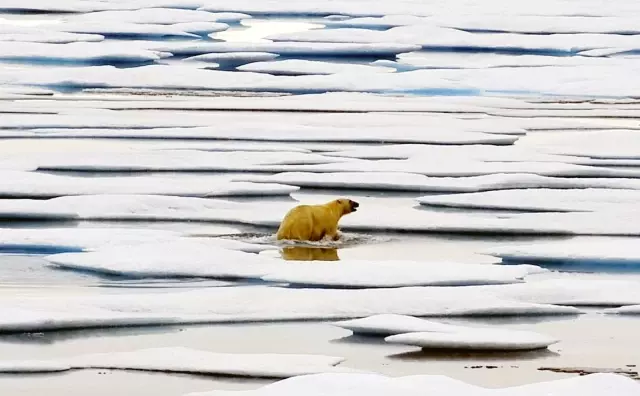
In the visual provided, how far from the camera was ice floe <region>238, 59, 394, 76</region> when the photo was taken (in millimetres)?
11086

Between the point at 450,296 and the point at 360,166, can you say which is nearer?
the point at 450,296

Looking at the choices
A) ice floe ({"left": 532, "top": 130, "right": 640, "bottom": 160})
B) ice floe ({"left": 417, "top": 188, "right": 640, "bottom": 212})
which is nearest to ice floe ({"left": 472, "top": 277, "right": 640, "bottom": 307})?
ice floe ({"left": 417, "top": 188, "right": 640, "bottom": 212})

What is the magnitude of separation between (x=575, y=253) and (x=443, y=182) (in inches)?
62.3

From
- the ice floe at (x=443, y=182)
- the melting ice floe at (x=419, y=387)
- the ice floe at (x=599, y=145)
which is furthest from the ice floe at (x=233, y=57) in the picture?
the melting ice floe at (x=419, y=387)

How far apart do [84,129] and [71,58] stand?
353 centimetres

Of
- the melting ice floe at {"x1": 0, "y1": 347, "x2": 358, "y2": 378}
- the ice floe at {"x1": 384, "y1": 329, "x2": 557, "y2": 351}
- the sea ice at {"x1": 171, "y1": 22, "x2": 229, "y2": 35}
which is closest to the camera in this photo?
the melting ice floe at {"x1": 0, "y1": 347, "x2": 358, "y2": 378}

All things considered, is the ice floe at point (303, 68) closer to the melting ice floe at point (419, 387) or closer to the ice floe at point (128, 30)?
the ice floe at point (128, 30)

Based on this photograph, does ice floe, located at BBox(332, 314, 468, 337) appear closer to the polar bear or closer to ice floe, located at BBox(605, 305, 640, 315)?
ice floe, located at BBox(605, 305, 640, 315)

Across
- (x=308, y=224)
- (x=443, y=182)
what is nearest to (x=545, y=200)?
(x=443, y=182)

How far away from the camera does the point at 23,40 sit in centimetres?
1264

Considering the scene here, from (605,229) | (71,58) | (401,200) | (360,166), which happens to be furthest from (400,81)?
(605,229)

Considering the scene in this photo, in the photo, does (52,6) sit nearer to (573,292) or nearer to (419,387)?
(573,292)

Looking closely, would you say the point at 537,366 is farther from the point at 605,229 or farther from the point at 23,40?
the point at 23,40

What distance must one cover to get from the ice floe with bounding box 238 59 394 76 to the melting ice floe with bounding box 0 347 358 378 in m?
7.43
